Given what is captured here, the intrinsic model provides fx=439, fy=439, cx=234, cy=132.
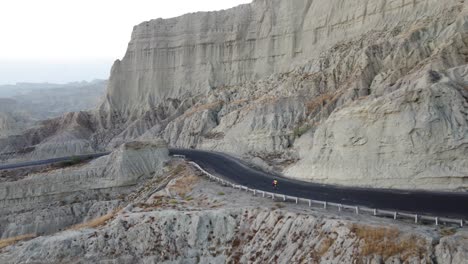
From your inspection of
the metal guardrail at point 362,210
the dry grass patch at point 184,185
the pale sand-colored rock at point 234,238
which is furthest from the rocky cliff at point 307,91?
the pale sand-colored rock at point 234,238

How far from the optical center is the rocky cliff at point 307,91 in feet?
103

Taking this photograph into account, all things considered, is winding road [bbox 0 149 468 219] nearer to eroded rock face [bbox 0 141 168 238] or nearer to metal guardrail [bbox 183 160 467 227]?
metal guardrail [bbox 183 160 467 227]

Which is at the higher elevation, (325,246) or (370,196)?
(370,196)

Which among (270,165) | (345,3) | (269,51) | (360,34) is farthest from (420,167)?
(269,51)

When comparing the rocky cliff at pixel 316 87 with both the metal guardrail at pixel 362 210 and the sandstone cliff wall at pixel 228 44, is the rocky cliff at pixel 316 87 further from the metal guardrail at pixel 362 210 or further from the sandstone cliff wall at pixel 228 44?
the metal guardrail at pixel 362 210

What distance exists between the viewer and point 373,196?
93.9ft

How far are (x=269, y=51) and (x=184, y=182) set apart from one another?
160 ft

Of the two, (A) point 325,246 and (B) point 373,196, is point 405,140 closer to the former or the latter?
(B) point 373,196

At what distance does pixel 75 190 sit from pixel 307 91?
111 feet

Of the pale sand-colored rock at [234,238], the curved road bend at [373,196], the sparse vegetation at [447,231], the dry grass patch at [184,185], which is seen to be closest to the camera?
the sparse vegetation at [447,231]

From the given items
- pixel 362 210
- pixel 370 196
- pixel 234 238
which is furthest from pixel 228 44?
pixel 362 210

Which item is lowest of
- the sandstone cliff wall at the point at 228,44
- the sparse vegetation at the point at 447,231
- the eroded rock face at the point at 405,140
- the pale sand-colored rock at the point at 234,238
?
the pale sand-colored rock at the point at 234,238

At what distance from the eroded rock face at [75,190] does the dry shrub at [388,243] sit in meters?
35.7

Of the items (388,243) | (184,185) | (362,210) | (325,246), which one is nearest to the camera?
(388,243)
